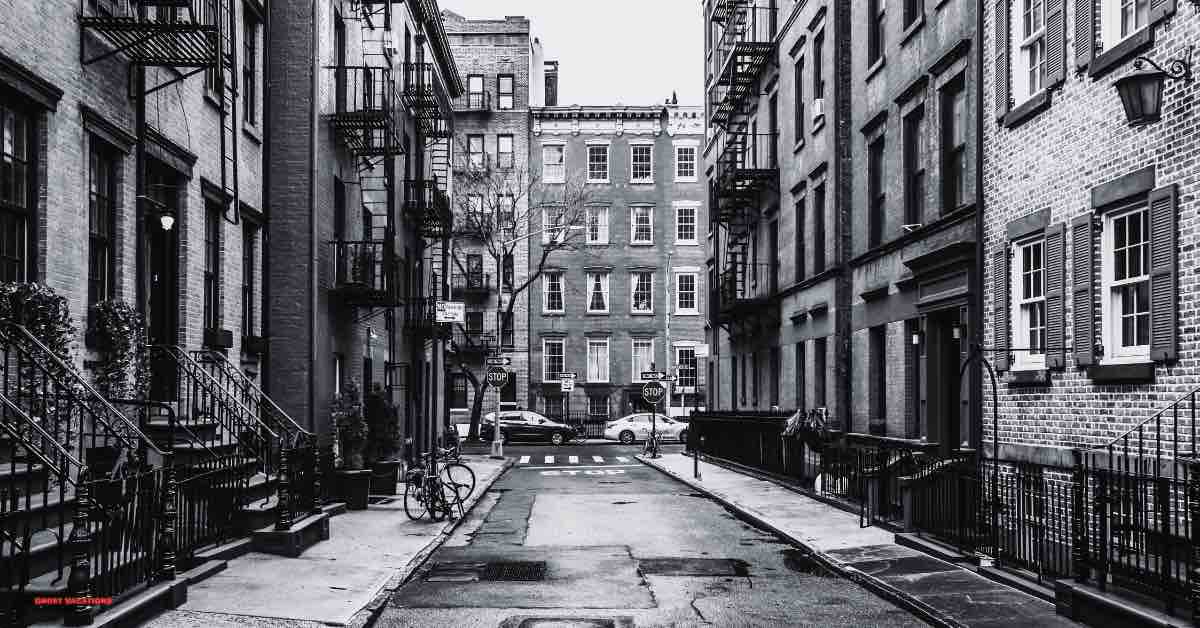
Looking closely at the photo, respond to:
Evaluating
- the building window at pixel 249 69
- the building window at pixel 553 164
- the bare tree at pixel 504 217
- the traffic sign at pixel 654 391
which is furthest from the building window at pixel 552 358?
the building window at pixel 249 69

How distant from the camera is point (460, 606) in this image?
413 inches

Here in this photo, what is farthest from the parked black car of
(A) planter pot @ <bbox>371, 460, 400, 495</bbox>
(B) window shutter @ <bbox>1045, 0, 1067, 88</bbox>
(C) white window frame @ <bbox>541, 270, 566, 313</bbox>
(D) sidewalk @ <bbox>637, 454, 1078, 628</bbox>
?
(B) window shutter @ <bbox>1045, 0, 1067, 88</bbox>

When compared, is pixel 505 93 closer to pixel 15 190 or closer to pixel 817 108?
pixel 817 108

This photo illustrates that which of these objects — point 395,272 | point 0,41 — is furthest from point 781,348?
point 0,41

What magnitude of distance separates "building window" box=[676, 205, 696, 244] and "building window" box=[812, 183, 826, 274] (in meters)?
34.1

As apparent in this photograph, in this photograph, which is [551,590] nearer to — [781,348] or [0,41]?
[0,41]

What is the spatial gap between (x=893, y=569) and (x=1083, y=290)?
3.79 meters

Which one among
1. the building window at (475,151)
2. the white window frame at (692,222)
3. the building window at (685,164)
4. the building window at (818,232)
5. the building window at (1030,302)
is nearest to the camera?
the building window at (1030,302)

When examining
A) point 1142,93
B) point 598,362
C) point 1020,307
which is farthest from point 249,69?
point 598,362

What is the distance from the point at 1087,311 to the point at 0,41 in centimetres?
1109

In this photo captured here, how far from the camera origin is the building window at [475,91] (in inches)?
2368

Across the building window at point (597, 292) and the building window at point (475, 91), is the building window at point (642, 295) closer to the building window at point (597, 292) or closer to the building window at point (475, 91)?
the building window at point (597, 292)

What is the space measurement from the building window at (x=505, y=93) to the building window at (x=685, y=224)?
10.0 metres

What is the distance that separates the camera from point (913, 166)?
19.8 metres
